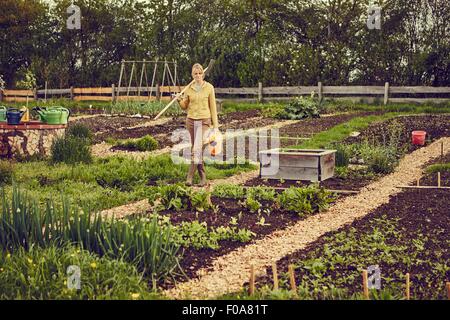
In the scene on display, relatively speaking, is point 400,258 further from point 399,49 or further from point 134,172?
point 399,49

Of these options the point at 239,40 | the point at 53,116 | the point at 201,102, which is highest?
the point at 239,40

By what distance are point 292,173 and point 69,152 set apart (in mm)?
3725

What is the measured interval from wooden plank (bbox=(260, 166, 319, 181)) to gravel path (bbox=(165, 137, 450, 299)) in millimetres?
799

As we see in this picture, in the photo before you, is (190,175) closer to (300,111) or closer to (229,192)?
(229,192)

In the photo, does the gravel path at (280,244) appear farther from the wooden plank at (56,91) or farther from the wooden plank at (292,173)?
the wooden plank at (56,91)

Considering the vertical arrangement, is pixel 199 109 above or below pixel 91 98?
above

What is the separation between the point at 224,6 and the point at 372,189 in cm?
1940

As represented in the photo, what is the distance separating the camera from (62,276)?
16.9ft

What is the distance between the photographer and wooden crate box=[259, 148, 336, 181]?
10.7 m

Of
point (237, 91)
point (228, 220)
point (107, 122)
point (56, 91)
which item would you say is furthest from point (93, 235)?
point (56, 91)

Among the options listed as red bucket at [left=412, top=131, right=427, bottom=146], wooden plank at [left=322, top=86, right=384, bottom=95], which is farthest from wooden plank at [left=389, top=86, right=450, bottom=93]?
red bucket at [left=412, top=131, right=427, bottom=146]

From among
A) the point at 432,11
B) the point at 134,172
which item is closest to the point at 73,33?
the point at 432,11

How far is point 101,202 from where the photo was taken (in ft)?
Result: 29.4

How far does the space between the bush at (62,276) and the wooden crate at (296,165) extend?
18.3ft
